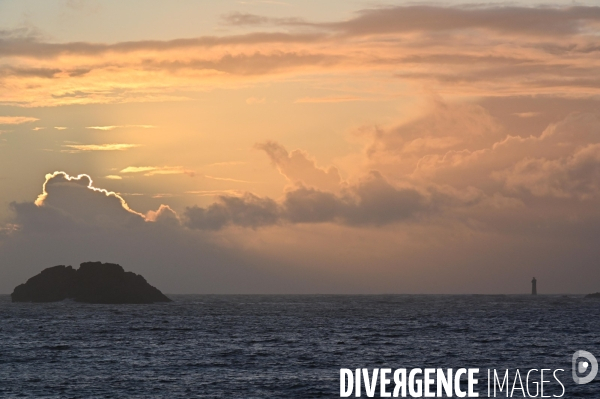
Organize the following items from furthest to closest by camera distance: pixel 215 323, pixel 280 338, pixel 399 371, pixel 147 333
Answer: pixel 215 323
pixel 147 333
pixel 280 338
pixel 399 371

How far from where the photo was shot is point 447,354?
3423 inches

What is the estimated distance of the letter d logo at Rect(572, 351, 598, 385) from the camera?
6781cm

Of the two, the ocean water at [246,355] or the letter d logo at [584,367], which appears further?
the letter d logo at [584,367]

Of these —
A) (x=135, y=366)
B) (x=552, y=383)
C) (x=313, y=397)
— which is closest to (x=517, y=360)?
(x=552, y=383)

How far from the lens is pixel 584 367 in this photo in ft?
245

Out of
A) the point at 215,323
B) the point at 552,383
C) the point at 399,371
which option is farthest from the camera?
the point at 215,323

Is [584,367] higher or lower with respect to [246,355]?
lower

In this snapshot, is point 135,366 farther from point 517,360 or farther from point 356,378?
point 517,360

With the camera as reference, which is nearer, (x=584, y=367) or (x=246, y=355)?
(x=584, y=367)

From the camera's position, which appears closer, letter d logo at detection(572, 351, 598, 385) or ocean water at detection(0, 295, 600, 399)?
ocean water at detection(0, 295, 600, 399)

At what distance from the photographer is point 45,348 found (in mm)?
92188

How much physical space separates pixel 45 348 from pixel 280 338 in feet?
99.9

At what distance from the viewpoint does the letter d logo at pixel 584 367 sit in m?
67.8

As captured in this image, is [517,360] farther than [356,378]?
Yes
